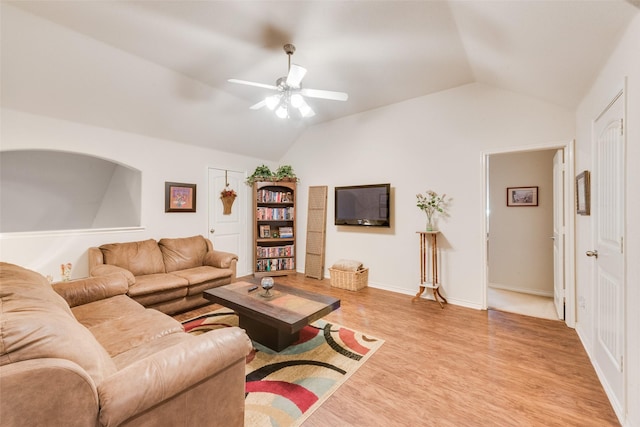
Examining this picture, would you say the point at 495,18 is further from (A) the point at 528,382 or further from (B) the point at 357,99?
(A) the point at 528,382

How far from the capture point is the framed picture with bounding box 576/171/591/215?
2.37m

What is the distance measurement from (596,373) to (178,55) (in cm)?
487

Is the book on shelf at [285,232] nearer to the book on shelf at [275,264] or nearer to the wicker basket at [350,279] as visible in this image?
the book on shelf at [275,264]

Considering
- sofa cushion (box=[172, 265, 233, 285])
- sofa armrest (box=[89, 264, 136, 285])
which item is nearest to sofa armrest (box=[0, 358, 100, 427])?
sofa armrest (box=[89, 264, 136, 285])

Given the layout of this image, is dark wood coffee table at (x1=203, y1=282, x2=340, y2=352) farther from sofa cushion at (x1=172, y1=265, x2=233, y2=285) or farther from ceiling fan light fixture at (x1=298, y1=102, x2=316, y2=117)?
ceiling fan light fixture at (x1=298, y1=102, x2=316, y2=117)

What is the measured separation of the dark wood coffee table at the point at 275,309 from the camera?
2074mm

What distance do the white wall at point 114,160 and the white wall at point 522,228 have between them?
4.76 meters

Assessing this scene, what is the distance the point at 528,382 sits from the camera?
78.9 inches

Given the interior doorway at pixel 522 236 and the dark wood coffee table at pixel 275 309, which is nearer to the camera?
the dark wood coffee table at pixel 275 309

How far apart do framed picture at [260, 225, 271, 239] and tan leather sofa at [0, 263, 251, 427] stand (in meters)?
3.37

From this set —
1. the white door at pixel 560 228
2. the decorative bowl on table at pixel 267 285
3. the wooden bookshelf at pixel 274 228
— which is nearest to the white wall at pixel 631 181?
the white door at pixel 560 228

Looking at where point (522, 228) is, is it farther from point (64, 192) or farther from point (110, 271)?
point (64, 192)

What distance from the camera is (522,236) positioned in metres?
4.20

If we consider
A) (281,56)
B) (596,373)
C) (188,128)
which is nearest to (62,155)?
(188,128)
